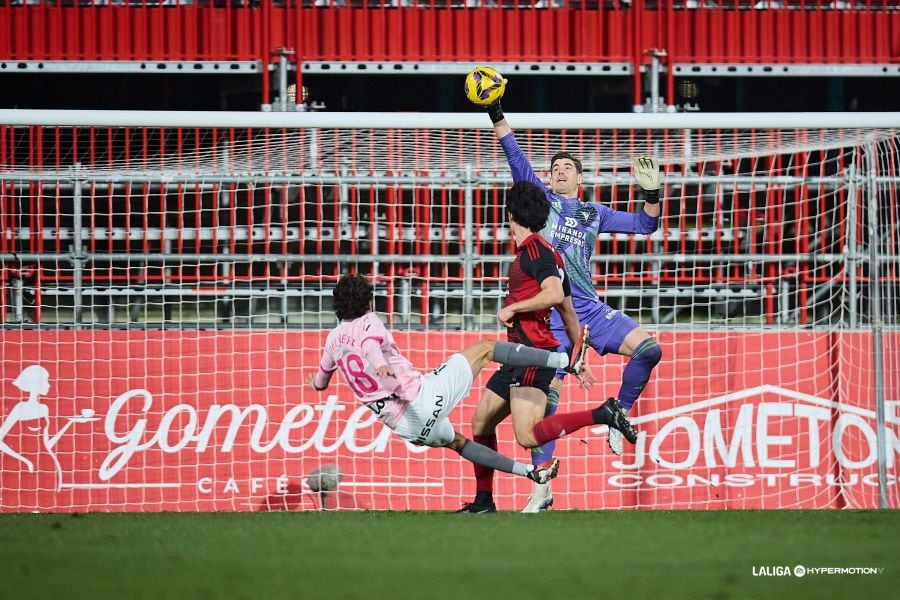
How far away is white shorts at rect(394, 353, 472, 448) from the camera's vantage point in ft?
21.2

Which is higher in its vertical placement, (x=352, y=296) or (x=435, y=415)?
(x=352, y=296)

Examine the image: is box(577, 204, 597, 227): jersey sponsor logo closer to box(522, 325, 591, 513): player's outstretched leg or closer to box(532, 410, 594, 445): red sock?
box(522, 325, 591, 513): player's outstretched leg

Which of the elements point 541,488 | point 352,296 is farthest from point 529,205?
point 541,488

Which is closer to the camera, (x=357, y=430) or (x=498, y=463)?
(x=498, y=463)

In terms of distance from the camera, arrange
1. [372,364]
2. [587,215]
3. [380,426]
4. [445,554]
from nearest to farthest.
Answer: [445,554] → [372,364] → [587,215] → [380,426]

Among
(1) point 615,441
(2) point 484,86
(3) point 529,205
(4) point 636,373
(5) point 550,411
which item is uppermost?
(2) point 484,86

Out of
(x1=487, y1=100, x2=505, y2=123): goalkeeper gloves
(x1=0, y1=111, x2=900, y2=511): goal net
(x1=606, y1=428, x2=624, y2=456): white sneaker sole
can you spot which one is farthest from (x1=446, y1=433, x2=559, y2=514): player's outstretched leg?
(x1=487, y1=100, x2=505, y2=123): goalkeeper gloves

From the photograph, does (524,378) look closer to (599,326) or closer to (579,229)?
(599,326)

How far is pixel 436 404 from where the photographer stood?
646cm

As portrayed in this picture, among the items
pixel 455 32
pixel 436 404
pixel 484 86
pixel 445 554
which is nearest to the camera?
pixel 445 554

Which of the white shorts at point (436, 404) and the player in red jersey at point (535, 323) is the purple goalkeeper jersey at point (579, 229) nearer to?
the player in red jersey at point (535, 323)

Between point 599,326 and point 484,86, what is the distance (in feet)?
4.87

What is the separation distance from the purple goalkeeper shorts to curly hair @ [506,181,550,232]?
2.00ft

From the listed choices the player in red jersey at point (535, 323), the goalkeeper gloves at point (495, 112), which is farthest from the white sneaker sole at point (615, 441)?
the goalkeeper gloves at point (495, 112)
